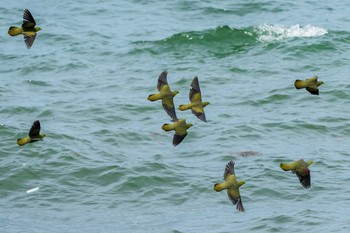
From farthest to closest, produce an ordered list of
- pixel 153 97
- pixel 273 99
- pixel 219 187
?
pixel 273 99
pixel 153 97
pixel 219 187

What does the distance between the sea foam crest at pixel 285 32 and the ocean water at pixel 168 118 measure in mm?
54

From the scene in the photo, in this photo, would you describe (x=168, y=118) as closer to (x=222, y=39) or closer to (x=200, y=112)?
(x=222, y=39)

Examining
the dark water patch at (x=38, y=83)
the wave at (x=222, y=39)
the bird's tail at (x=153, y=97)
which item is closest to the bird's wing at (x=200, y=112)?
the bird's tail at (x=153, y=97)

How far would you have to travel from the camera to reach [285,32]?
2795 cm

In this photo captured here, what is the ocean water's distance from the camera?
700 inches

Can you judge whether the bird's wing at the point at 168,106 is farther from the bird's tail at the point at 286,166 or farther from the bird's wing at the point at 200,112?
the bird's tail at the point at 286,166

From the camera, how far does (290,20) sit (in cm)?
2930

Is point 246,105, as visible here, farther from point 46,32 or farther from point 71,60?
point 46,32

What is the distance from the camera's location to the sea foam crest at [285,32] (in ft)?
90.8

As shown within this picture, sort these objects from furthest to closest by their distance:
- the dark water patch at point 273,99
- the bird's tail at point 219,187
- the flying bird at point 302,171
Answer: the dark water patch at point 273,99 → the flying bird at point 302,171 → the bird's tail at point 219,187

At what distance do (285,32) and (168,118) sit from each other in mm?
6557

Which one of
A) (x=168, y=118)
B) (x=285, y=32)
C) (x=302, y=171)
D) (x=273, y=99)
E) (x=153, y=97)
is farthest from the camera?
(x=285, y=32)

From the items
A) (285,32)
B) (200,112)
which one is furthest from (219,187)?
(285,32)

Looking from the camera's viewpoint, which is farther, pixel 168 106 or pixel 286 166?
pixel 168 106
